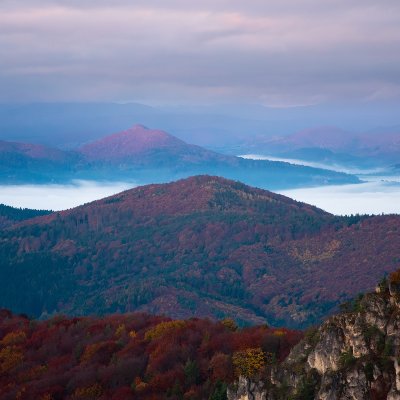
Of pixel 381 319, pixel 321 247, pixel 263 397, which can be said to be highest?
pixel 321 247

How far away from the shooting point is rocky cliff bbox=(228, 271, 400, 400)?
1318 inches

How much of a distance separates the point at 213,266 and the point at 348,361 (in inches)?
5280

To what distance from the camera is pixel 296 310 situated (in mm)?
135250

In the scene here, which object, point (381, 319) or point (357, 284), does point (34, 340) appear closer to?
point (381, 319)

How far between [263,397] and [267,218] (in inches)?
6046

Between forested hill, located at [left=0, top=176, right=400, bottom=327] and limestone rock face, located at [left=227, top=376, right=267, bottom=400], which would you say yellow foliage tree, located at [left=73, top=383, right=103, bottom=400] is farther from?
forested hill, located at [left=0, top=176, right=400, bottom=327]

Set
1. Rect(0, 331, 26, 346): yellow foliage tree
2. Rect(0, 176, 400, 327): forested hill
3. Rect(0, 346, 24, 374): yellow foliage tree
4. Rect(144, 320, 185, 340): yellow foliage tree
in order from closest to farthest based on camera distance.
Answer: Rect(0, 346, 24, 374): yellow foliage tree, Rect(144, 320, 185, 340): yellow foliage tree, Rect(0, 331, 26, 346): yellow foliage tree, Rect(0, 176, 400, 327): forested hill

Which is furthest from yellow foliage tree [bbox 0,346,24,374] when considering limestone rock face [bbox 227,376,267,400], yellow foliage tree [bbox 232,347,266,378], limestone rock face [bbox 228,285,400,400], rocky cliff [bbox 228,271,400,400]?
limestone rock face [bbox 228,285,400,400]

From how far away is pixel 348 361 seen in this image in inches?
1388

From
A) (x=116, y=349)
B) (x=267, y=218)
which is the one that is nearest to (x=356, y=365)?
(x=116, y=349)

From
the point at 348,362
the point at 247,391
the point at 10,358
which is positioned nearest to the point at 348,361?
the point at 348,362

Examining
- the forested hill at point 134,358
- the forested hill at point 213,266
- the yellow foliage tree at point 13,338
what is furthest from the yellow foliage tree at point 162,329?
the forested hill at point 213,266

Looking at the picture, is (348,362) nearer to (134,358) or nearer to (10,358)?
(134,358)

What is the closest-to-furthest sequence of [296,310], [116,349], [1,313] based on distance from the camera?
[116,349] < [1,313] < [296,310]
